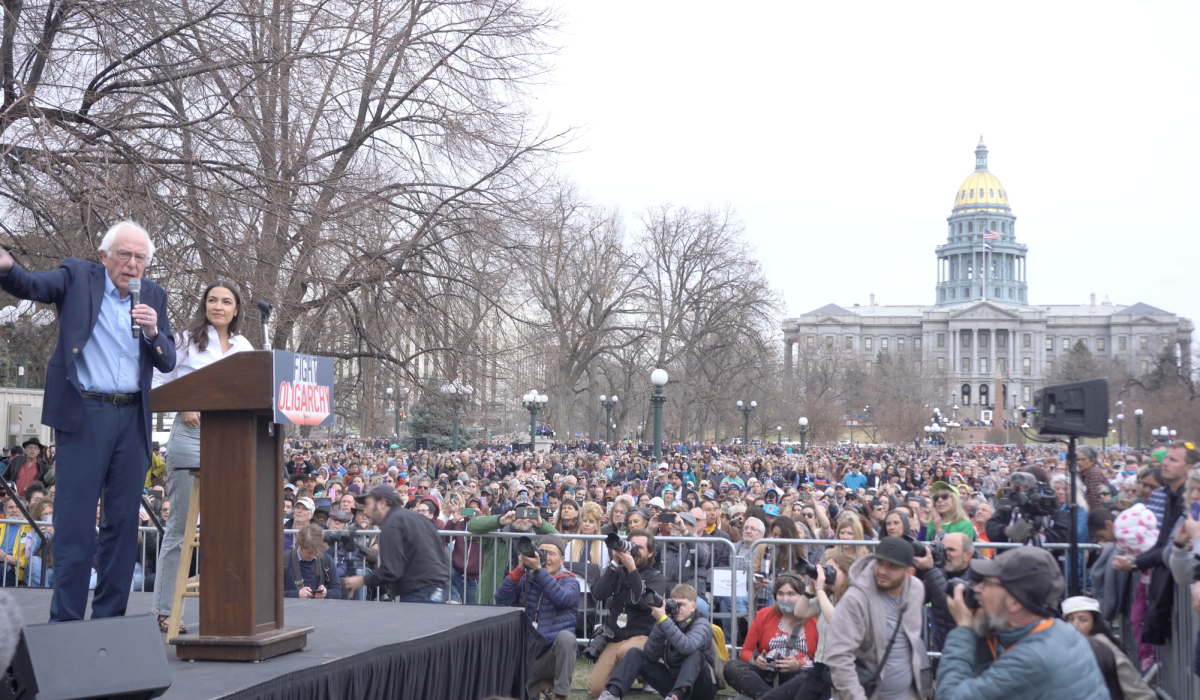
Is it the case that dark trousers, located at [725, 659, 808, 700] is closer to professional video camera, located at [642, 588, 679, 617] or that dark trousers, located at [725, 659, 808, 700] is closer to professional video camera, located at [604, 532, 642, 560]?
professional video camera, located at [642, 588, 679, 617]

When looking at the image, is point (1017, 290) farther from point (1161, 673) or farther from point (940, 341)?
point (1161, 673)

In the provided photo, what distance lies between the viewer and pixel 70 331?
13.5 feet

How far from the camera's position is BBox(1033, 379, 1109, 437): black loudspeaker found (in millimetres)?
6941

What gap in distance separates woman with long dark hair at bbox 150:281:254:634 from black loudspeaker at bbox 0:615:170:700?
4.00ft

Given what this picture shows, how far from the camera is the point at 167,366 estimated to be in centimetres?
433

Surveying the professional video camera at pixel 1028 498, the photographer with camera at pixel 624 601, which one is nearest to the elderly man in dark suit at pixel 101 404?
the photographer with camera at pixel 624 601

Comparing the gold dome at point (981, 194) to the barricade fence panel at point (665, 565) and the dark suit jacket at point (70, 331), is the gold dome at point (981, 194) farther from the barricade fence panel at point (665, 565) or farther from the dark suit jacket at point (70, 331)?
the dark suit jacket at point (70, 331)

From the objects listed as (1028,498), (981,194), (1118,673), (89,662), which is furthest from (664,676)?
(981,194)

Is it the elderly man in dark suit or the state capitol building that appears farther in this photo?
the state capitol building

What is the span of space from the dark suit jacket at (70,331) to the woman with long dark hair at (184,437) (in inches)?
13.2

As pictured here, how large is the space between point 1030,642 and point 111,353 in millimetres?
3915

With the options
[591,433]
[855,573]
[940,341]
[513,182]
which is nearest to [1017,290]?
[940,341]

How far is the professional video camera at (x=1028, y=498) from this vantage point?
26.2ft

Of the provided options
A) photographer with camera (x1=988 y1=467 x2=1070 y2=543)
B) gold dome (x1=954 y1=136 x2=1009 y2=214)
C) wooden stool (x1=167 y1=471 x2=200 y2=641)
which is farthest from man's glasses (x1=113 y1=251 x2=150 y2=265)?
gold dome (x1=954 y1=136 x2=1009 y2=214)
